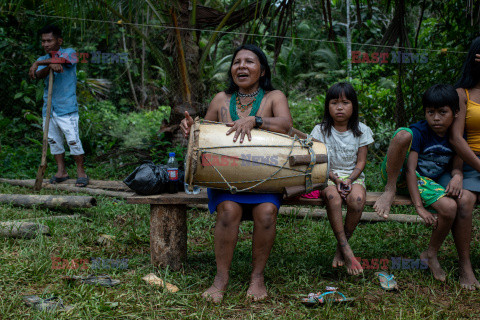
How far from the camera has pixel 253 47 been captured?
300 cm

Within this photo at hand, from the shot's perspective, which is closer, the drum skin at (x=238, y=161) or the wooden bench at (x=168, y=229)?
the drum skin at (x=238, y=161)

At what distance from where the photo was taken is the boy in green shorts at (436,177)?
2.78 meters

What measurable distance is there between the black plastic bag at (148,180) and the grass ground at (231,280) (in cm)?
54

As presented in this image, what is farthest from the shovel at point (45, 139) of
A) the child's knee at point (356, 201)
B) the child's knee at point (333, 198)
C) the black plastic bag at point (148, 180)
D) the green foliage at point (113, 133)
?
the child's knee at point (356, 201)

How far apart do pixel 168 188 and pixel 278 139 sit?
2.95ft

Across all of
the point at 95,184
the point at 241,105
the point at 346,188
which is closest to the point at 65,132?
the point at 95,184

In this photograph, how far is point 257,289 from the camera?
8.61 feet

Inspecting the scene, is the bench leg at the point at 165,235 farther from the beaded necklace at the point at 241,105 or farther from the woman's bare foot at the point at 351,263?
the woman's bare foot at the point at 351,263


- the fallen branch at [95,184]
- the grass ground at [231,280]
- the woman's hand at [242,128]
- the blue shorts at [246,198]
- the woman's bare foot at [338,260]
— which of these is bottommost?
the grass ground at [231,280]

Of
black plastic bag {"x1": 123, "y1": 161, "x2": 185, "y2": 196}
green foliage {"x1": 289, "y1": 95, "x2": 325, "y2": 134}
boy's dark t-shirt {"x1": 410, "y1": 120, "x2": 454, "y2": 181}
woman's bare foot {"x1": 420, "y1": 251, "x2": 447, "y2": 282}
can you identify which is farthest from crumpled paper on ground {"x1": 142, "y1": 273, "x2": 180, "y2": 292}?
green foliage {"x1": 289, "y1": 95, "x2": 325, "y2": 134}

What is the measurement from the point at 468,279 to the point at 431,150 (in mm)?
865

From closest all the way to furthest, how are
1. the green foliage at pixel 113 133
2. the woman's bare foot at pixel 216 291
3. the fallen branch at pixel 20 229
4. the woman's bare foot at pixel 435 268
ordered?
the woman's bare foot at pixel 216 291
the woman's bare foot at pixel 435 268
the fallen branch at pixel 20 229
the green foliage at pixel 113 133

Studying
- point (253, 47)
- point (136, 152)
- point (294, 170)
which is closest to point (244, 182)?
point (294, 170)

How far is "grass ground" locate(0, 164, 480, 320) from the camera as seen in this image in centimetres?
239
